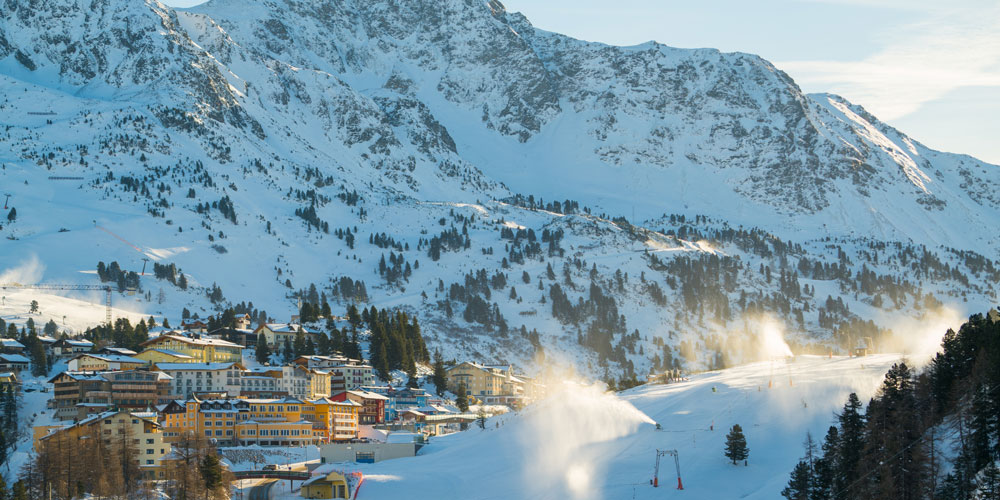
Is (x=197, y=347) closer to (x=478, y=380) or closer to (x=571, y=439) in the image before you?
(x=478, y=380)

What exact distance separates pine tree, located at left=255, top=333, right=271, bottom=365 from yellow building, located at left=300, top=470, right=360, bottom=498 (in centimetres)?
6275

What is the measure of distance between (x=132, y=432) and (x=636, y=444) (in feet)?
149

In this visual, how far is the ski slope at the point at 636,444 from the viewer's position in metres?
98.6

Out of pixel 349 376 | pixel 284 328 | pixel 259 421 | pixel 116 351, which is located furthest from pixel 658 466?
pixel 284 328

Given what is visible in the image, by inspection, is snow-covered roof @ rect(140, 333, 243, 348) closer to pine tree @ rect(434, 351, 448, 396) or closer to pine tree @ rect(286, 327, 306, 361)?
pine tree @ rect(286, 327, 306, 361)

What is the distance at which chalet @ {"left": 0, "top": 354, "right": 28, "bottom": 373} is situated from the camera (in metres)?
142

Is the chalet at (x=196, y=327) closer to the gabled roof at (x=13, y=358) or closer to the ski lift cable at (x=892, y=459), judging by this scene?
the gabled roof at (x=13, y=358)

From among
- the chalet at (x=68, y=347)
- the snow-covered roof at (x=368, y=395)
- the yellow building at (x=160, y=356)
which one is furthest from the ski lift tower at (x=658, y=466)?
the chalet at (x=68, y=347)

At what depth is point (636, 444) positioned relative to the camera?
366ft

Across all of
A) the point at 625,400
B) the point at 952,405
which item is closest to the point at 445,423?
the point at 625,400

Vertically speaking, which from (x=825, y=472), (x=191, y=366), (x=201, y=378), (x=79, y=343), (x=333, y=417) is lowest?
(x=825, y=472)

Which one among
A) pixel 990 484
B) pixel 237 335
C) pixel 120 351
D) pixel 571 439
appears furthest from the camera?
pixel 237 335

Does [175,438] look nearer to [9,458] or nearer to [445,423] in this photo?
[9,458]

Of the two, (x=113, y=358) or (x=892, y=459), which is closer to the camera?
(x=892, y=459)
